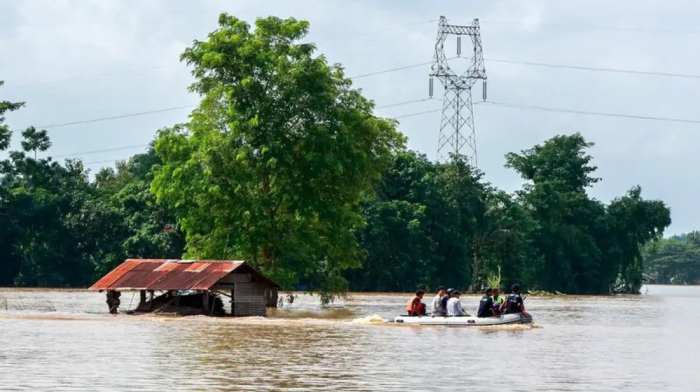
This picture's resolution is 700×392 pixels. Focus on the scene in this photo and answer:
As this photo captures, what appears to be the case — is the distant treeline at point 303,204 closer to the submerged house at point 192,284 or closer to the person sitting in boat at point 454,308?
the submerged house at point 192,284

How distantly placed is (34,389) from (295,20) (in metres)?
39.6

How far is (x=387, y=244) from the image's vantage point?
10375 centimetres

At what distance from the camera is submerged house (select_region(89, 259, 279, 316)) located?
5197 centimetres

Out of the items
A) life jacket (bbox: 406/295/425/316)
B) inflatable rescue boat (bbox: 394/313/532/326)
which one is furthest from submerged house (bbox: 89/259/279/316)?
inflatable rescue boat (bbox: 394/313/532/326)

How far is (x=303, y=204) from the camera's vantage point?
61781 millimetres

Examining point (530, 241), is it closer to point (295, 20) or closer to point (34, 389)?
point (295, 20)

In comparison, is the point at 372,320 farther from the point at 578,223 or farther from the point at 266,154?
the point at 578,223

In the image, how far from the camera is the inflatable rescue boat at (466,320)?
4744 cm

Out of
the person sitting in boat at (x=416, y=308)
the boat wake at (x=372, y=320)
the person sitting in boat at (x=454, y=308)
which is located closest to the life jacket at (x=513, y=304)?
the person sitting in boat at (x=454, y=308)

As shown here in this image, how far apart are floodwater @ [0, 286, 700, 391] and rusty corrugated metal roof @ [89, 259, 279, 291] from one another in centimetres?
147

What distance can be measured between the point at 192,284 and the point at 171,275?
5.95 feet

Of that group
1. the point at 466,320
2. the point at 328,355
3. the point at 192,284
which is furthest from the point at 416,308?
the point at 328,355

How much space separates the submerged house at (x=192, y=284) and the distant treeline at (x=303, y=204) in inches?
300

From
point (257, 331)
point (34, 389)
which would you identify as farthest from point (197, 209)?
point (34, 389)
